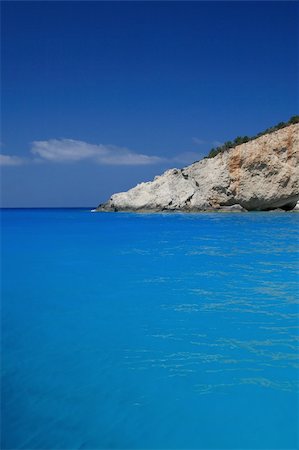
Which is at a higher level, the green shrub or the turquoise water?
the green shrub

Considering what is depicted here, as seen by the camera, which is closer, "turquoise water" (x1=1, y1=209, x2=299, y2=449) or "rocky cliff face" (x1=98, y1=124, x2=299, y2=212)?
"turquoise water" (x1=1, y1=209, x2=299, y2=449)

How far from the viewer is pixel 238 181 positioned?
4694 centimetres

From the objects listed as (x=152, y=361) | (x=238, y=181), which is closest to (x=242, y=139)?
(x=238, y=181)

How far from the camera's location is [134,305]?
295 inches

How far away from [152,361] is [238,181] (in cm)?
4401

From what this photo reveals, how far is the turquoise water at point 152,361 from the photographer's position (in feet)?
11.5

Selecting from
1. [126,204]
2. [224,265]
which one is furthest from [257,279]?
[126,204]

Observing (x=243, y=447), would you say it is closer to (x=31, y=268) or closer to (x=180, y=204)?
(x=31, y=268)

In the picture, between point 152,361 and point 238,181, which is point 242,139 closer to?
point 238,181

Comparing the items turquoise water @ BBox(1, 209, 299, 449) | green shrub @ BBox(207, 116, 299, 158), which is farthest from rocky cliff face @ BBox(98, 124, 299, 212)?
turquoise water @ BBox(1, 209, 299, 449)

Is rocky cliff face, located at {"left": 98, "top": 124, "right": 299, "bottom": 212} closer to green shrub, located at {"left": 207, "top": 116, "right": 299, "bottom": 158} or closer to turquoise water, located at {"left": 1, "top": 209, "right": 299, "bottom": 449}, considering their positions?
green shrub, located at {"left": 207, "top": 116, "right": 299, "bottom": 158}

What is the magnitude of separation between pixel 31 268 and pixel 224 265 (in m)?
6.09

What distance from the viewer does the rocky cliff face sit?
44125 millimetres

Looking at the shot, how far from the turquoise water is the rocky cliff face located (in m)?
36.8
